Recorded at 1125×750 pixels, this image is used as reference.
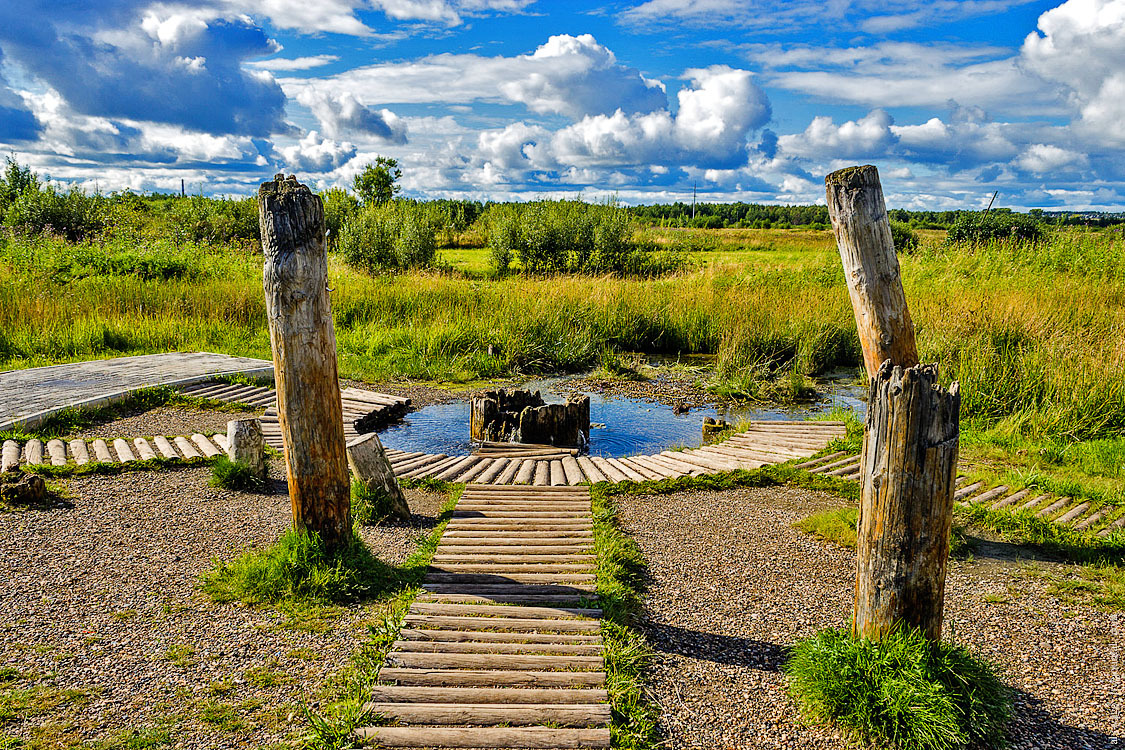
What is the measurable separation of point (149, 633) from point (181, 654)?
33 centimetres

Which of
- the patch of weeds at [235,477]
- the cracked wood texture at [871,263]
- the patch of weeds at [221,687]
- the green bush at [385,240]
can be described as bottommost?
the patch of weeds at [221,687]

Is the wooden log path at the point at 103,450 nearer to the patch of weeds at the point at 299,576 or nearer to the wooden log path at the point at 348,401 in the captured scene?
the wooden log path at the point at 348,401

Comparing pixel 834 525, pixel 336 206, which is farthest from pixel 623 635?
pixel 336 206

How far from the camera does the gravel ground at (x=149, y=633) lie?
3.06 metres

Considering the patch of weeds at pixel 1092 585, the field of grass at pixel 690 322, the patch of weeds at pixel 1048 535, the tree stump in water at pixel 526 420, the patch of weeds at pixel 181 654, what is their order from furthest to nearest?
the field of grass at pixel 690 322 < the tree stump in water at pixel 526 420 < the patch of weeds at pixel 1048 535 < the patch of weeds at pixel 1092 585 < the patch of weeds at pixel 181 654

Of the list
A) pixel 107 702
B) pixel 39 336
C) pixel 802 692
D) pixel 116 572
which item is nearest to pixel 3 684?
pixel 107 702

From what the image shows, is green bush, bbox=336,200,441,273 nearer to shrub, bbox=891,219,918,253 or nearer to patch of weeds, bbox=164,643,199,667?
shrub, bbox=891,219,918,253

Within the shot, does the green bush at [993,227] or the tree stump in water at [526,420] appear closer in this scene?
the tree stump in water at [526,420]

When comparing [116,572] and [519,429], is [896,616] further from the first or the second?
[519,429]

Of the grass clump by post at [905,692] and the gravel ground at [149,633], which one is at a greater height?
the grass clump by post at [905,692]

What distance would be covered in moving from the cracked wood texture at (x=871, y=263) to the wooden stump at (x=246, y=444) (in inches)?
184

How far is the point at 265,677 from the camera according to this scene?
335 centimetres

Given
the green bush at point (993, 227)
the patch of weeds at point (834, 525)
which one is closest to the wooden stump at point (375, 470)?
the patch of weeds at point (834, 525)

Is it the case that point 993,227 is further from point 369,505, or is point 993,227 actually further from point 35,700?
point 35,700
